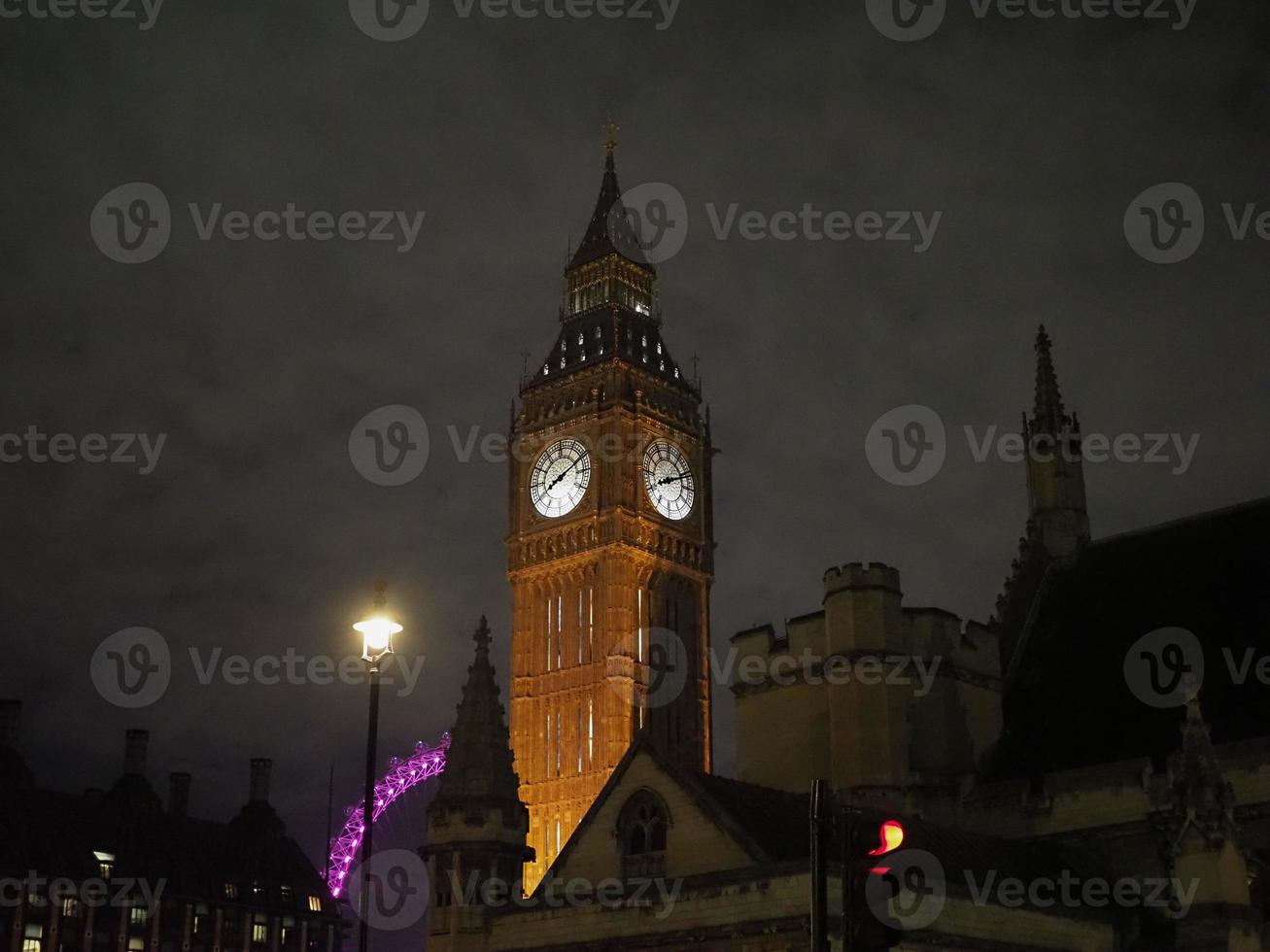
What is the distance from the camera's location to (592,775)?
86.3 metres

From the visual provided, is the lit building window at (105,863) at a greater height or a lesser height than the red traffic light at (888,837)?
greater

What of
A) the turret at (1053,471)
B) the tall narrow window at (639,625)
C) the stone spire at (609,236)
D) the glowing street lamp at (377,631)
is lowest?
the glowing street lamp at (377,631)

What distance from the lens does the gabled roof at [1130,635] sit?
34438 mm

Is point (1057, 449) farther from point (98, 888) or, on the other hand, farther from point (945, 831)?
point (98, 888)

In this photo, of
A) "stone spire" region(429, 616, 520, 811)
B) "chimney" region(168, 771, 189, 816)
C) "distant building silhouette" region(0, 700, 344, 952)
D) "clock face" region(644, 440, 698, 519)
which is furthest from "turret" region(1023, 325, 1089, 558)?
"chimney" region(168, 771, 189, 816)

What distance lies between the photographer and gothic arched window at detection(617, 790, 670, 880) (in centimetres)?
3038

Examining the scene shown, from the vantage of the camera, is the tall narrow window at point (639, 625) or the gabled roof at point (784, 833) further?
the tall narrow window at point (639, 625)

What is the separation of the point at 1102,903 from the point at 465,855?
493 inches

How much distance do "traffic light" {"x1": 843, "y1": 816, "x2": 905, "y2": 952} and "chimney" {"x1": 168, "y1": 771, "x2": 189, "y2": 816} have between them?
7922cm

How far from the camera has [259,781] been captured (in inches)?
3716

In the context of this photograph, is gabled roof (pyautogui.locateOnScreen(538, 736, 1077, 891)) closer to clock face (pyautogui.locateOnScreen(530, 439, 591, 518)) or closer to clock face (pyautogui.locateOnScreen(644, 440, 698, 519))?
clock face (pyautogui.locateOnScreen(530, 439, 591, 518))

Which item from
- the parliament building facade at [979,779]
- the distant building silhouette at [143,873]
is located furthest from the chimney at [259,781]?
the parliament building facade at [979,779]

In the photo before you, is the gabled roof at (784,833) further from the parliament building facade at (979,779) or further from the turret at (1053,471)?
the turret at (1053,471)

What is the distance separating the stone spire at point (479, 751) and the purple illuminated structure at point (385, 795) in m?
55.5
